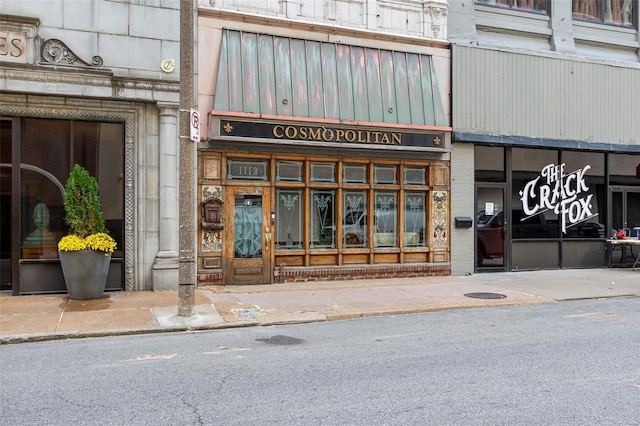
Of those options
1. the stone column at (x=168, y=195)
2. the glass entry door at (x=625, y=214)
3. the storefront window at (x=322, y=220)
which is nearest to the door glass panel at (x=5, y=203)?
the stone column at (x=168, y=195)

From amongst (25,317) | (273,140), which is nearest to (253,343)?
(25,317)

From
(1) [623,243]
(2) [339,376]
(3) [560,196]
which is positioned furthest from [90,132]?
(1) [623,243]

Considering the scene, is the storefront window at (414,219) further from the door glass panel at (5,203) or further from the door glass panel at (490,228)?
the door glass panel at (5,203)

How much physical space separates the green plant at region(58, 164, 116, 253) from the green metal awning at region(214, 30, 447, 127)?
3012mm

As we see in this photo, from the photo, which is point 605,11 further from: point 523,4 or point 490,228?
point 490,228

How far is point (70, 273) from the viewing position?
1005 centimetres

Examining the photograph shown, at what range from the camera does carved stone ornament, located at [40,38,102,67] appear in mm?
10602

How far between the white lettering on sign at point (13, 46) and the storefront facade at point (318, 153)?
3.31 metres

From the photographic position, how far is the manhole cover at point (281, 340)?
7352 mm

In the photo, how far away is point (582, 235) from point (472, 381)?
38.5ft

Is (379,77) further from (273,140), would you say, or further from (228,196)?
A: (228,196)

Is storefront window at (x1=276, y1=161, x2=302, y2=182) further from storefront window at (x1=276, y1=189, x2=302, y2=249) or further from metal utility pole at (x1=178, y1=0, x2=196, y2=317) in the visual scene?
Answer: metal utility pole at (x1=178, y1=0, x2=196, y2=317)

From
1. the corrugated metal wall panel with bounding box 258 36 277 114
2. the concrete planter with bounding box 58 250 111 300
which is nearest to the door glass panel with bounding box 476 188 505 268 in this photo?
the corrugated metal wall panel with bounding box 258 36 277 114

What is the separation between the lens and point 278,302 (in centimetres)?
1020
